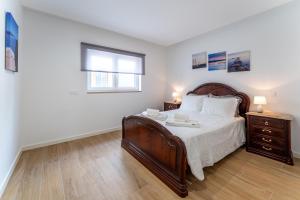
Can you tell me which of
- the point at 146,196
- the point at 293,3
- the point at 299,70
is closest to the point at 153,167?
the point at 146,196

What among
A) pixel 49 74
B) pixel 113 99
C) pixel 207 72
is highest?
pixel 207 72

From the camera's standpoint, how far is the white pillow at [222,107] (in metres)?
2.74

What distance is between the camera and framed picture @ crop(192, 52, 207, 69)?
3.71 meters

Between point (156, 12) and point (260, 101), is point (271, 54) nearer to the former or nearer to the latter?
point (260, 101)

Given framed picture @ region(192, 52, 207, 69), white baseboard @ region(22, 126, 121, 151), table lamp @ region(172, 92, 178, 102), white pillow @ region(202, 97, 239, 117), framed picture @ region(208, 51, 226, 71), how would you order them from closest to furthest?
white baseboard @ region(22, 126, 121, 151)
white pillow @ region(202, 97, 239, 117)
framed picture @ region(208, 51, 226, 71)
framed picture @ region(192, 52, 207, 69)
table lamp @ region(172, 92, 178, 102)

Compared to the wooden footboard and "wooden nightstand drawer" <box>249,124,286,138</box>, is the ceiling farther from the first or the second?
"wooden nightstand drawer" <box>249,124,286,138</box>

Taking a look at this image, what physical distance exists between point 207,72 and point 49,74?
3611 millimetres

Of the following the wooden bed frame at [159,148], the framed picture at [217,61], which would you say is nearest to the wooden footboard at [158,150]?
the wooden bed frame at [159,148]

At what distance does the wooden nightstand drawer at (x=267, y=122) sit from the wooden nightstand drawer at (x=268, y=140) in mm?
210

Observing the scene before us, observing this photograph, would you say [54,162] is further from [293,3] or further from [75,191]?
[293,3]

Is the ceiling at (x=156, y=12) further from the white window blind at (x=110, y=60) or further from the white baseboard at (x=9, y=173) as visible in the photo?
the white baseboard at (x=9, y=173)

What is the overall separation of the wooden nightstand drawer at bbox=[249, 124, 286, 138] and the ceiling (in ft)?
6.96

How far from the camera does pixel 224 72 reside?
3.33 meters

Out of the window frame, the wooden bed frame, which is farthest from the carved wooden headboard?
the window frame
